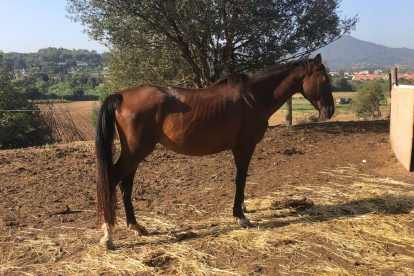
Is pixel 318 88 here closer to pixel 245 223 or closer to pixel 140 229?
pixel 245 223

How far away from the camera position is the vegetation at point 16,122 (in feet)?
46.5

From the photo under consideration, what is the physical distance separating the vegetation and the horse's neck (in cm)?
1357

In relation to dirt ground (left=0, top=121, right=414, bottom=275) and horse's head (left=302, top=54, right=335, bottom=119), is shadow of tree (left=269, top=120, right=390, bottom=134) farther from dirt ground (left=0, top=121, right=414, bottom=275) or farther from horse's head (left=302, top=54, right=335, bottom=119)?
horse's head (left=302, top=54, right=335, bottom=119)

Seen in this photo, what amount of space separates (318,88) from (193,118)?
1.86m

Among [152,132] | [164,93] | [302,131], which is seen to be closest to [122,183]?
[152,132]

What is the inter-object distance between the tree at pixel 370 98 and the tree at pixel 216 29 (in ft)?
81.0

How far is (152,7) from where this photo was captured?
7.57 m

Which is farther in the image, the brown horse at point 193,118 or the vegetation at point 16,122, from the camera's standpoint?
the vegetation at point 16,122

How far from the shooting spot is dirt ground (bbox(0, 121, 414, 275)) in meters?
2.92

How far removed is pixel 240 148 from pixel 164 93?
1243 mm

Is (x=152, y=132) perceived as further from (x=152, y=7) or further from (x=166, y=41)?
(x=166, y=41)

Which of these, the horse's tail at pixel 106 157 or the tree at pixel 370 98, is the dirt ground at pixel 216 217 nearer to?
the horse's tail at pixel 106 157

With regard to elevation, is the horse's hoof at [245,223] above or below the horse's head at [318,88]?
below

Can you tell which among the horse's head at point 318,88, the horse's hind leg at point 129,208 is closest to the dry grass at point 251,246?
the horse's hind leg at point 129,208
